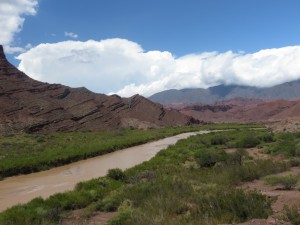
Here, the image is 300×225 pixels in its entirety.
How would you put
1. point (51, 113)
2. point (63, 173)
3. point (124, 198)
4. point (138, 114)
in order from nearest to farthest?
1. point (124, 198)
2. point (63, 173)
3. point (51, 113)
4. point (138, 114)

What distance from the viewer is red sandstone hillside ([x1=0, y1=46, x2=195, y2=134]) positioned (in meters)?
72.4

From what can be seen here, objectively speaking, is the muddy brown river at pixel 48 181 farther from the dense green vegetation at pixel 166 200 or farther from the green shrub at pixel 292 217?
the green shrub at pixel 292 217

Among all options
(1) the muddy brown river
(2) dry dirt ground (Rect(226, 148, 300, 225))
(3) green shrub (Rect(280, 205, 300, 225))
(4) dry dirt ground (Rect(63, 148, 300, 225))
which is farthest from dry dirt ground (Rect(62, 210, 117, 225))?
(3) green shrub (Rect(280, 205, 300, 225))

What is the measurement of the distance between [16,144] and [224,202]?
131ft

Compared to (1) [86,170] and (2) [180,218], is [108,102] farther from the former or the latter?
(2) [180,218]

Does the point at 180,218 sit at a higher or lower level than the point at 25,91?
lower

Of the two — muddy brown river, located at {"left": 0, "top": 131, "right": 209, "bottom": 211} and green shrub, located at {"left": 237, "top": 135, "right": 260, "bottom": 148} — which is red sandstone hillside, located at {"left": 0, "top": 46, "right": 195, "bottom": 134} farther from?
green shrub, located at {"left": 237, "top": 135, "right": 260, "bottom": 148}

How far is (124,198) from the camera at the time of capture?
46.5 feet

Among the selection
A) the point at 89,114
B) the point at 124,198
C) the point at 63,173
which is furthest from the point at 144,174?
the point at 89,114

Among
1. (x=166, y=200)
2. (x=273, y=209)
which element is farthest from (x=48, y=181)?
(x=273, y=209)

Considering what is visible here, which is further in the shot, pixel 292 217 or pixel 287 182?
pixel 287 182

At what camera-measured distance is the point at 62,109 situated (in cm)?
8331

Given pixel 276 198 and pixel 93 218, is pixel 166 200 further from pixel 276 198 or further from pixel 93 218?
pixel 276 198

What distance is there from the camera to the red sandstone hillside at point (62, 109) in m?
72.4
